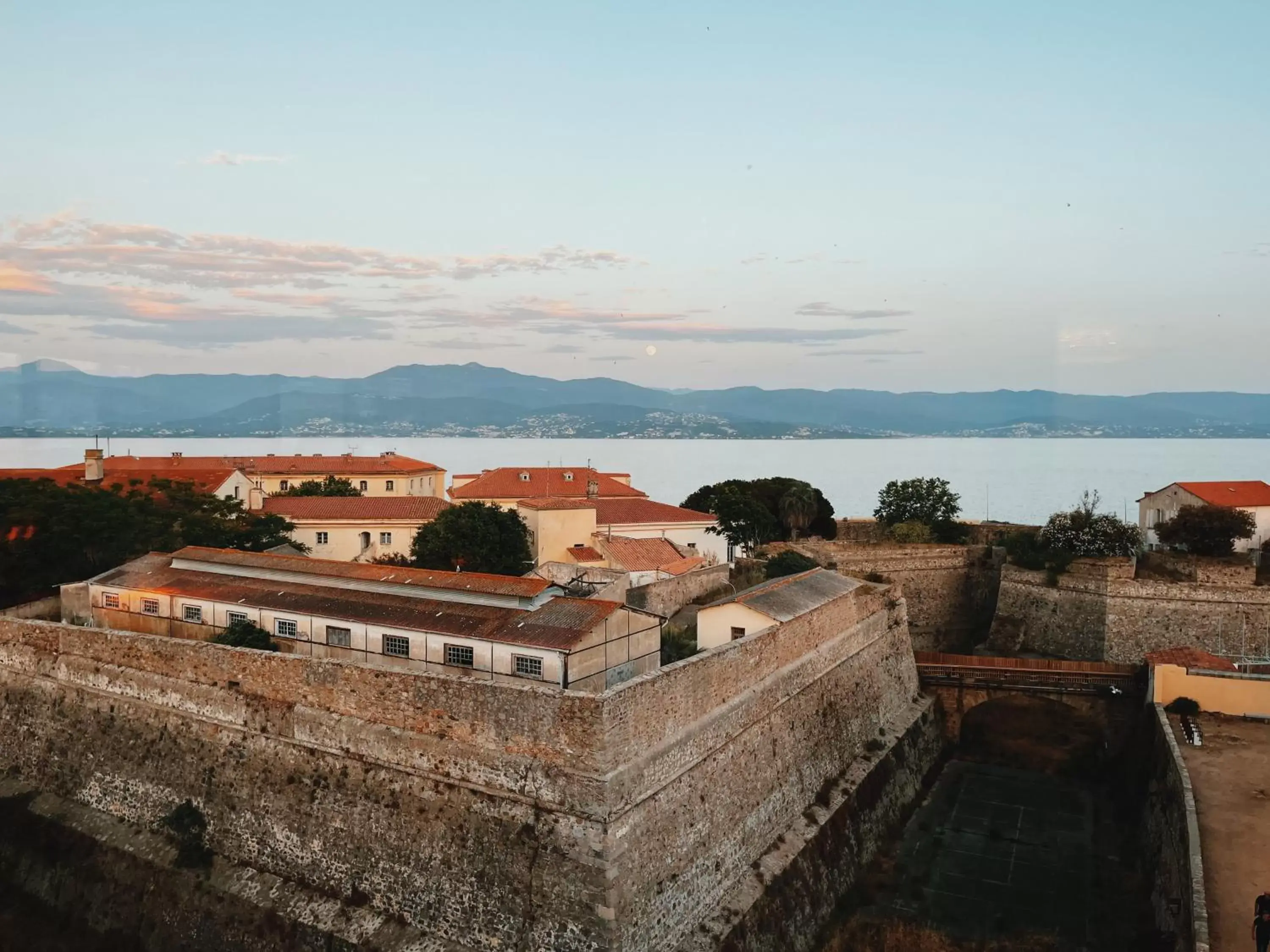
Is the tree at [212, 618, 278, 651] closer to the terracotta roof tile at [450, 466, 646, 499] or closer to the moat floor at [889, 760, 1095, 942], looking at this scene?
the moat floor at [889, 760, 1095, 942]

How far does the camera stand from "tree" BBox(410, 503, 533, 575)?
98.2 feet

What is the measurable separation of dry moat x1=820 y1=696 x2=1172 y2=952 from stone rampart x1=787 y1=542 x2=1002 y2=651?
8282 mm

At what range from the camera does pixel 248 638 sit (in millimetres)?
16641

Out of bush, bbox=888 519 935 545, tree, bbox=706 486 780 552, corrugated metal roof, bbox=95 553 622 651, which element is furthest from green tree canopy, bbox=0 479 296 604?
bush, bbox=888 519 935 545

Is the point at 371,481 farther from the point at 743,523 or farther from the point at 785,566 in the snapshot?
the point at 785,566

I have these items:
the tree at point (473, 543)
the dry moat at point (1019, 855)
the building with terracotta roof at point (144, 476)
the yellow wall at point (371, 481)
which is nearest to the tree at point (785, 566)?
the dry moat at point (1019, 855)

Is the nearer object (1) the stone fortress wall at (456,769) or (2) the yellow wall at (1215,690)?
(1) the stone fortress wall at (456,769)

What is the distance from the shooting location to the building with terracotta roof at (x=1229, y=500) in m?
31.6

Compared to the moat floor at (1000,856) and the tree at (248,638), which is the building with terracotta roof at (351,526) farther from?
the moat floor at (1000,856)

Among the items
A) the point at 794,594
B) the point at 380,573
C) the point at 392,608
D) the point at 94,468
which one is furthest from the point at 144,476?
the point at 794,594

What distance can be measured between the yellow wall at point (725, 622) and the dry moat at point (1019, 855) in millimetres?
5279

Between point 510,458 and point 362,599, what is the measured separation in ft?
520

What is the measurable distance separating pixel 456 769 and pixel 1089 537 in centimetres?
2636

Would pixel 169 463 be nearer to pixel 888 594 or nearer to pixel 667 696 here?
pixel 888 594
